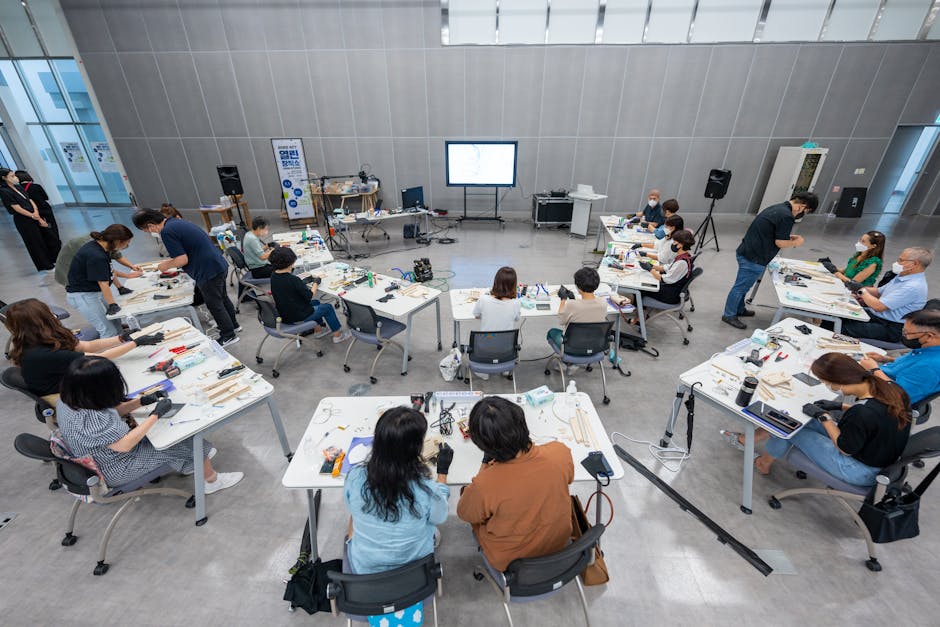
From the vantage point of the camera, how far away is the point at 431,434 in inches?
108

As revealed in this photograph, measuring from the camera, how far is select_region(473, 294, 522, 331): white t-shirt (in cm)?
402

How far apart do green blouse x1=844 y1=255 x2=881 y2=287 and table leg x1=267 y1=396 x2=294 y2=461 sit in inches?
277

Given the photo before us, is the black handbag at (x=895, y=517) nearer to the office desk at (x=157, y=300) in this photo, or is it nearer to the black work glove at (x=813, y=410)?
the black work glove at (x=813, y=410)

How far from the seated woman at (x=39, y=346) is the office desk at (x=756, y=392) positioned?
16.1 feet

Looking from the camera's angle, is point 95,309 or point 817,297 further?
point 817,297

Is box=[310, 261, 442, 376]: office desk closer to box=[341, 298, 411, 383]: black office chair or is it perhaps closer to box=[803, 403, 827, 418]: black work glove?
box=[341, 298, 411, 383]: black office chair

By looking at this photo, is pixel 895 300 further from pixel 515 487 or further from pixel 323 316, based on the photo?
pixel 323 316

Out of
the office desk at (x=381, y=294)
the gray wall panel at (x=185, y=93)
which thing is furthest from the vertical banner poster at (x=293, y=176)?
the office desk at (x=381, y=294)

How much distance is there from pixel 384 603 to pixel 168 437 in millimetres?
1894

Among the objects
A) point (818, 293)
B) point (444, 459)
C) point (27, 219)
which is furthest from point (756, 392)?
point (27, 219)

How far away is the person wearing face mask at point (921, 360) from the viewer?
2.68 metres

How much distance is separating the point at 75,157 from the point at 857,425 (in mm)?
17628

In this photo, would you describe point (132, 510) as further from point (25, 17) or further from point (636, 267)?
point (25, 17)

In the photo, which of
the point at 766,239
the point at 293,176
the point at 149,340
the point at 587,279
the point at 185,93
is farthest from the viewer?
the point at 185,93
